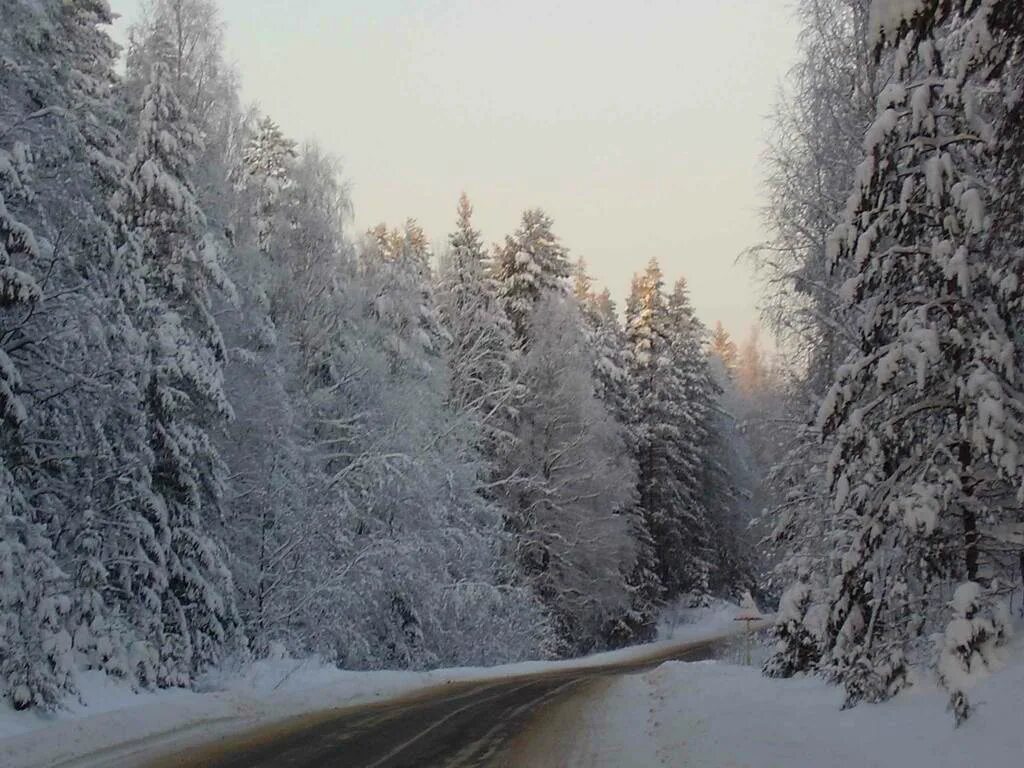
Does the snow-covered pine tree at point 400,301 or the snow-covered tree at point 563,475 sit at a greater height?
the snow-covered pine tree at point 400,301

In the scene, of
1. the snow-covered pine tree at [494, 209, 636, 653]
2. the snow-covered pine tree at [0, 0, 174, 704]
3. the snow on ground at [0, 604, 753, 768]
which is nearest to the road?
the snow on ground at [0, 604, 753, 768]

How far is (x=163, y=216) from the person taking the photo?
18.7 m

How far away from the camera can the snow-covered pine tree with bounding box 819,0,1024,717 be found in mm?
9633

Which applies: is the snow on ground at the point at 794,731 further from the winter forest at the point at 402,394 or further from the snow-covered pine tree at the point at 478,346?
the snow-covered pine tree at the point at 478,346

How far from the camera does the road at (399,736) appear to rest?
10758 millimetres

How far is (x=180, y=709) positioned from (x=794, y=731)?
8458 mm

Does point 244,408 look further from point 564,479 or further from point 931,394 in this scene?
point 564,479

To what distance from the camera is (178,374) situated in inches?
685

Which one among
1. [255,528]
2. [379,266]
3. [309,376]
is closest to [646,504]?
[379,266]

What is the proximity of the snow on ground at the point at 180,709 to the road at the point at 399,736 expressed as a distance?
2.35ft

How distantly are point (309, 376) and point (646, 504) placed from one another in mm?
27999

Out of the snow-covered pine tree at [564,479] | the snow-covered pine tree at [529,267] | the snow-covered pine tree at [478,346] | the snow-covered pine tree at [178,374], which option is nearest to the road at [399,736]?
the snow-covered pine tree at [178,374]

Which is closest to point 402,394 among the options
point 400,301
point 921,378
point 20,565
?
point 400,301

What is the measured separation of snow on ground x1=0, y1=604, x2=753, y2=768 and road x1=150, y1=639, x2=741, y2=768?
28.2 inches
